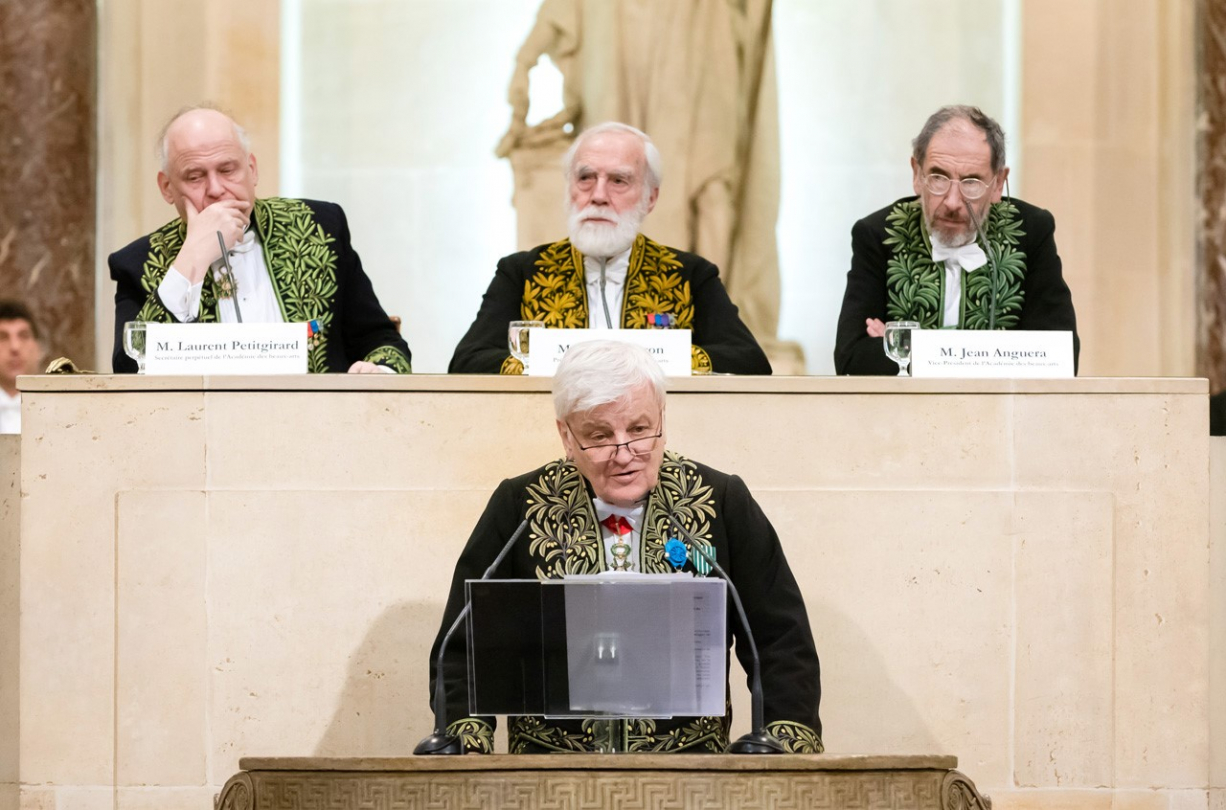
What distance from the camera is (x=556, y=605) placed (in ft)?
10.3

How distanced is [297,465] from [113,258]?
1.04 m

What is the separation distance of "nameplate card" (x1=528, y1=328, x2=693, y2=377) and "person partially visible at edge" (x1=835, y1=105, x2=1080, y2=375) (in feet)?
2.01

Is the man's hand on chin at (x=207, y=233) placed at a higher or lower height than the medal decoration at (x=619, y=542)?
higher

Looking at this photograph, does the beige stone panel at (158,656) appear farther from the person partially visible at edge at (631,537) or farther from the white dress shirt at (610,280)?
the white dress shirt at (610,280)

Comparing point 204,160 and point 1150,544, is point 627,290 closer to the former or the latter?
point 204,160

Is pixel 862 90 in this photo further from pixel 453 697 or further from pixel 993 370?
pixel 453 697

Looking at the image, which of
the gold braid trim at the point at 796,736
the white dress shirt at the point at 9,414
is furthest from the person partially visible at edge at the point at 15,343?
the gold braid trim at the point at 796,736

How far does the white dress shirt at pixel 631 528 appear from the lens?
352 centimetres

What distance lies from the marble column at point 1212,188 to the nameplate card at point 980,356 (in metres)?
3.19

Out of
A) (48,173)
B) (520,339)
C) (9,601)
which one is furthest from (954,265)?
(48,173)

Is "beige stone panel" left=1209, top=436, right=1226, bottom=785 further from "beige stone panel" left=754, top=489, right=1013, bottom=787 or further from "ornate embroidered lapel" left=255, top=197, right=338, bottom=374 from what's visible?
"ornate embroidered lapel" left=255, top=197, right=338, bottom=374

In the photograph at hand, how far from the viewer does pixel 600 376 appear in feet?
11.1

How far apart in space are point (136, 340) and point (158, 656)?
707 millimetres

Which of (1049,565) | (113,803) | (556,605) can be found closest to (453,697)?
(556,605)
